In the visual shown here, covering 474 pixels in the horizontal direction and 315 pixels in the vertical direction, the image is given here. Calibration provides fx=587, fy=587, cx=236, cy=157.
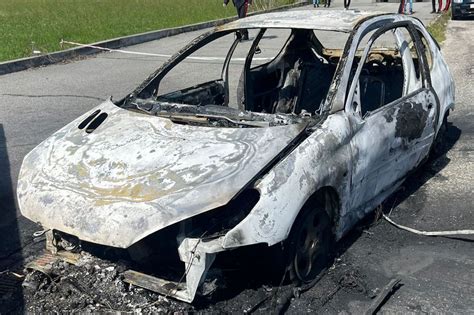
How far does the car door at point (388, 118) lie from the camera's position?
399 centimetres

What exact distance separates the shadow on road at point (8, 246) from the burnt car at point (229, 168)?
1.20ft

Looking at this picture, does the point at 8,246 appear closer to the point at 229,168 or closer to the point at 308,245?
the point at 229,168

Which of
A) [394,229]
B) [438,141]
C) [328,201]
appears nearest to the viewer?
[328,201]

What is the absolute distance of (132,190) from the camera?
3.28 meters

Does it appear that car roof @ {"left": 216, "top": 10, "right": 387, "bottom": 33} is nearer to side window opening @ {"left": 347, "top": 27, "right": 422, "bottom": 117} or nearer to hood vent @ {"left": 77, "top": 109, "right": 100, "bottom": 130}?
side window opening @ {"left": 347, "top": 27, "right": 422, "bottom": 117}

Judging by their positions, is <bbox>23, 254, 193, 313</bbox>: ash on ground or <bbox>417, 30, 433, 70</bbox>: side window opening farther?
<bbox>417, 30, 433, 70</bbox>: side window opening

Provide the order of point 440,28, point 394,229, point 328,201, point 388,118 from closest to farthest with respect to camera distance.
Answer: point 328,201 < point 388,118 < point 394,229 < point 440,28

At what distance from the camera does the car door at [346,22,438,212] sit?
399cm

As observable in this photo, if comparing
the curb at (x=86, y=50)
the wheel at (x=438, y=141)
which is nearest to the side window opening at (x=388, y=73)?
the wheel at (x=438, y=141)

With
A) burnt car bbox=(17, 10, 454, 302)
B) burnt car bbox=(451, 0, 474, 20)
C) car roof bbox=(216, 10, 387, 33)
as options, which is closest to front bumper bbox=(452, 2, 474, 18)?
burnt car bbox=(451, 0, 474, 20)

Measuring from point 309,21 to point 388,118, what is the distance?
0.99 m

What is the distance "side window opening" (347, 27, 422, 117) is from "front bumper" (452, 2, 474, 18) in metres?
15.5

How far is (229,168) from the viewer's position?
330cm

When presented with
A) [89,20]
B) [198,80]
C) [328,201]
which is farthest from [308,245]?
[89,20]
